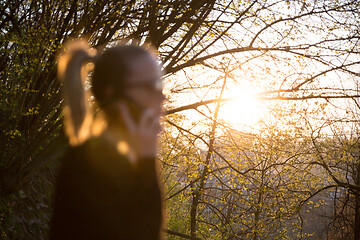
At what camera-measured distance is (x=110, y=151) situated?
3.52 ft

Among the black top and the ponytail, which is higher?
the ponytail

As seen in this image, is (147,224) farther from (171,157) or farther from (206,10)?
(171,157)

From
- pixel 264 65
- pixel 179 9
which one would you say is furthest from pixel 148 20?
pixel 264 65

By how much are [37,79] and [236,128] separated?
407 cm

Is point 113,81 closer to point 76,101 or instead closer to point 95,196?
point 76,101

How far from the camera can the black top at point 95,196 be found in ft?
3.40

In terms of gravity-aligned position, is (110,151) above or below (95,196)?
above

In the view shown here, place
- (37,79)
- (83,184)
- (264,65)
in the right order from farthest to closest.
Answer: (264,65)
(37,79)
(83,184)

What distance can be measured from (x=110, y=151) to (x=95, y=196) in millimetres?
154

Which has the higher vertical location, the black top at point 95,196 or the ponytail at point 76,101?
the ponytail at point 76,101

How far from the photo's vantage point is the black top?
1036 millimetres

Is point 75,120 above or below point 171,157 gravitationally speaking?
below

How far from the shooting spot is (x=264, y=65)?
6.33 meters

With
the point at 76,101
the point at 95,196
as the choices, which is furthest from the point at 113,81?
the point at 95,196
